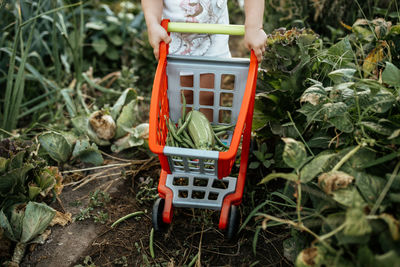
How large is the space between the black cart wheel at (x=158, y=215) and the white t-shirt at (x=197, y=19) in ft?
2.82

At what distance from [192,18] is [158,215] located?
1.08 meters

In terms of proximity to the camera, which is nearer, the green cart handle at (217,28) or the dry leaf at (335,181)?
the dry leaf at (335,181)

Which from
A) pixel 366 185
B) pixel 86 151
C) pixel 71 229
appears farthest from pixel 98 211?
pixel 366 185

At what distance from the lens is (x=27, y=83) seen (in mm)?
2922

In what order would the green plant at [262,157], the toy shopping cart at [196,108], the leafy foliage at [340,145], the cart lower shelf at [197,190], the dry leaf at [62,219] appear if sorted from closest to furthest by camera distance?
the leafy foliage at [340,145] → the toy shopping cart at [196,108] → the cart lower shelf at [197,190] → the dry leaf at [62,219] → the green plant at [262,157]

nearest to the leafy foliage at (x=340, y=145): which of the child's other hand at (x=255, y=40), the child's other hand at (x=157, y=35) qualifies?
the child's other hand at (x=255, y=40)

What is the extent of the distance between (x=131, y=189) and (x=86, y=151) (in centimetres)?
36

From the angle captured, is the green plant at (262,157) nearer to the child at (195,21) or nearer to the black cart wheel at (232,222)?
the black cart wheel at (232,222)

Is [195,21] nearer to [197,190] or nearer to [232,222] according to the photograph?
[197,190]

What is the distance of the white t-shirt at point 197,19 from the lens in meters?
2.02

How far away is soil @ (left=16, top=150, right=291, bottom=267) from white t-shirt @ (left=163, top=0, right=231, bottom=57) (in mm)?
829

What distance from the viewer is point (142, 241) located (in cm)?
181

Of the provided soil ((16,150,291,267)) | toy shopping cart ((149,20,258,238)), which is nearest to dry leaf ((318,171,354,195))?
toy shopping cart ((149,20,258,238))

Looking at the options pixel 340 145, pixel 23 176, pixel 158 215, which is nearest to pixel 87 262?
pixel 158 215
